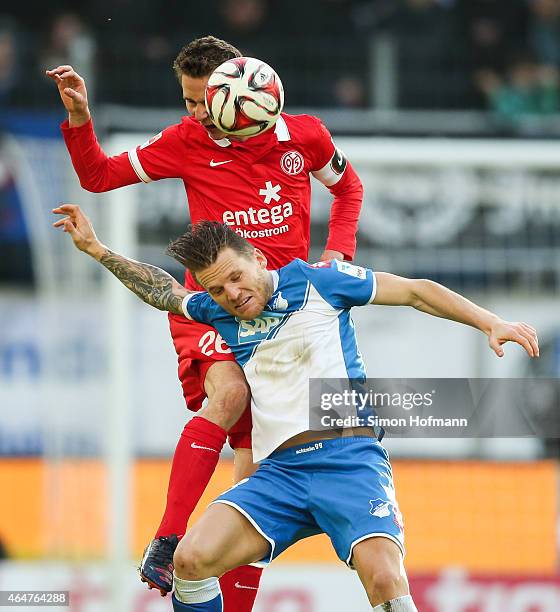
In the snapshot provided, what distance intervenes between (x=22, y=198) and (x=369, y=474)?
7709 millimetres

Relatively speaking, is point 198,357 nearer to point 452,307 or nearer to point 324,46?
point 452,307

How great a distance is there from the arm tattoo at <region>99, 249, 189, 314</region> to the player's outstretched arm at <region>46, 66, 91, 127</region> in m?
0.69

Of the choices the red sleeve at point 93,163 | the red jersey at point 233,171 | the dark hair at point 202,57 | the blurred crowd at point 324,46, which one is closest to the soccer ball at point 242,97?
the dark hair at point 202,57

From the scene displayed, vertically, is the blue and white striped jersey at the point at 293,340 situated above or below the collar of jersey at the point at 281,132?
below

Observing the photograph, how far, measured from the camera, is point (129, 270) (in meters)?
6.64

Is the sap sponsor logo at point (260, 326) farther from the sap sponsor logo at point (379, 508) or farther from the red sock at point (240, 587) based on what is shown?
the red sock at point (240, 587)

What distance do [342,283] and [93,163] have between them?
1.30 meters

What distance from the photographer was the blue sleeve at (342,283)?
20.6 feet

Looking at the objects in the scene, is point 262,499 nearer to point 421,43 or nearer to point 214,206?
point 214,206

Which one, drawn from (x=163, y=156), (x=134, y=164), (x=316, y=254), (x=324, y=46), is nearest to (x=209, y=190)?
(x=163, y=156)

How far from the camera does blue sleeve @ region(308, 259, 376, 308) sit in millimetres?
6270

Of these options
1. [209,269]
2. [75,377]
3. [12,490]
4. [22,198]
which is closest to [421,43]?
[22,198]

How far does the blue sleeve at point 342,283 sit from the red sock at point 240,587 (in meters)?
1.45

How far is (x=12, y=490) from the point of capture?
12.4 m
